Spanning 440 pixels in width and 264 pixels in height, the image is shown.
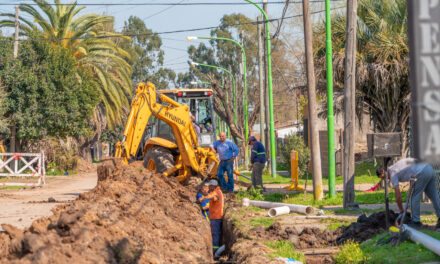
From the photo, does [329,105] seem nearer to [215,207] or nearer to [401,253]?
[215,207]

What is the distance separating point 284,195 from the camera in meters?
17.0

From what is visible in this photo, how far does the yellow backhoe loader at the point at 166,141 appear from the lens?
16.4 metres

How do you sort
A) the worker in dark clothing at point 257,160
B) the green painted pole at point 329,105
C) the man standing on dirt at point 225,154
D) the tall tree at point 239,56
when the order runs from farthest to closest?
the tall tree at point 239,56, the worker in dark clothing at point 257,160, the man standing on dirt at point 225,154, the green painted pole at point 329,105

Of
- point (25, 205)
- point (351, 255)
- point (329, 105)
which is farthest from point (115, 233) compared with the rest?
point (25, 205)

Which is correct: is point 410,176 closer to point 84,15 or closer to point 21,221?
point 21,221

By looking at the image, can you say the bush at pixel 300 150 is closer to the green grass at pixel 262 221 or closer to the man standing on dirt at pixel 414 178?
the green grass at pixel 262 221

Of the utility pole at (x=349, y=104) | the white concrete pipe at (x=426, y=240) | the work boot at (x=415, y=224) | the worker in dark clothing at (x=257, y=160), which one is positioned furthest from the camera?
the worker in dark clothing at (x=257, y=160)

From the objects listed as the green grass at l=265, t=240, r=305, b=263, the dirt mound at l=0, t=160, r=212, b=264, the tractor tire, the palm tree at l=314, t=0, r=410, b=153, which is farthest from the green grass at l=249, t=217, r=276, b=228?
the palm tree at l=314, t=0, r=410, b=153

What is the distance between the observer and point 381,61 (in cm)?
2327

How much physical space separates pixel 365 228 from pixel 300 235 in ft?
3.74

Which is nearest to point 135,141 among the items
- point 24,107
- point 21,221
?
point 21,221

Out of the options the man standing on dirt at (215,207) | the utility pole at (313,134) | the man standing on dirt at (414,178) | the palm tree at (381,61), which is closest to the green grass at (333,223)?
the man standing on dirt at (414,178)

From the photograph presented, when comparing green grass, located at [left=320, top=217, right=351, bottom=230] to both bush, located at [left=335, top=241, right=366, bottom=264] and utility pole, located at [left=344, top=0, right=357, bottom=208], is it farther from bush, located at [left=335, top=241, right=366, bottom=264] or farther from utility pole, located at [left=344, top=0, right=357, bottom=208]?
bush, located at [left=335, top=241, right=366, bottom=264]

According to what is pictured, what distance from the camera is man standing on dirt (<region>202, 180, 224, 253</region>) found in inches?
462
